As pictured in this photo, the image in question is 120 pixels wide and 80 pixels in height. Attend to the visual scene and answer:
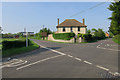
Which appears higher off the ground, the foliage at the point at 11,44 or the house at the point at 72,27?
the house at the point at 72,27

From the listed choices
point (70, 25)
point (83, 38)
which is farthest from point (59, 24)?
point (83, 38)

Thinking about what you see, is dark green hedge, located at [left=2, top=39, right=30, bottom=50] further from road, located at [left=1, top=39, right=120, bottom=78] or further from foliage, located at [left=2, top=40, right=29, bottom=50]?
road, located at [left=1, top=39, right=120, bottom=78]

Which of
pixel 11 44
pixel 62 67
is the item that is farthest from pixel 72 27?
pixel 62 67

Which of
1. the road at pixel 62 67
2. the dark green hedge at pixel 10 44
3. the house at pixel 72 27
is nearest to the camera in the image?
the road at pixel 62 67

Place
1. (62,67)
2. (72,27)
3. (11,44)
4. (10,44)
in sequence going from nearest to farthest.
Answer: (62,67), (10,44), (11,44), (72,27)

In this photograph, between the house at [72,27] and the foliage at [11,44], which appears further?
the house at [72,27]

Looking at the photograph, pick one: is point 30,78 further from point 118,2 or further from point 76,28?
point 76,28

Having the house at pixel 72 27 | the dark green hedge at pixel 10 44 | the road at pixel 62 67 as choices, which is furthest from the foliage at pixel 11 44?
Result: the house at pixel 72 27

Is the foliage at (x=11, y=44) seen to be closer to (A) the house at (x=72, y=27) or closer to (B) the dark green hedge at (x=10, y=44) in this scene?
(B) the dark green hedge at (x=10, y=44)

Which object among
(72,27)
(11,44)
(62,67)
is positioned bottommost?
(62,67)

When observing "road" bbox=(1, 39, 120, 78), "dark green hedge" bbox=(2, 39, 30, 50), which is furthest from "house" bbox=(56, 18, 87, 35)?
"road" bbox=(1, 39, 120, 78)

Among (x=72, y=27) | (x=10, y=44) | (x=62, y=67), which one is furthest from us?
(x=72, y=27)

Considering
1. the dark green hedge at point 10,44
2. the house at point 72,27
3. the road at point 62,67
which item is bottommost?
the road at point 62,67

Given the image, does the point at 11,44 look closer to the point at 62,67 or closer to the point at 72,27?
the point at 62,67
